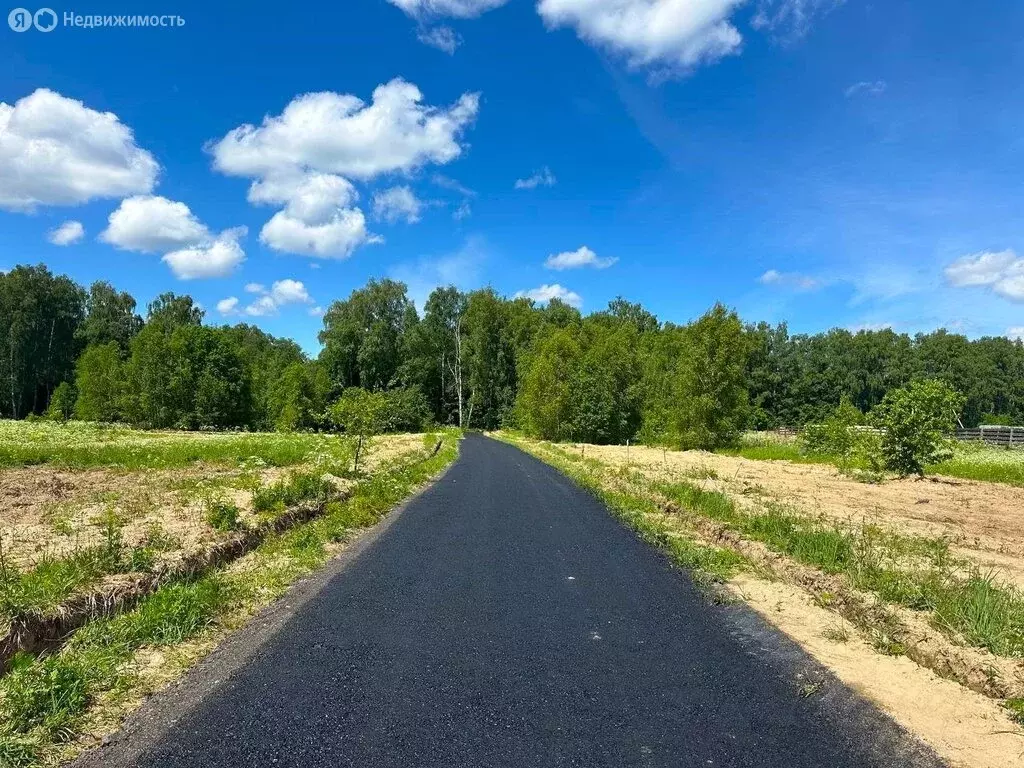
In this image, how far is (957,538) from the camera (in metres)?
11.2

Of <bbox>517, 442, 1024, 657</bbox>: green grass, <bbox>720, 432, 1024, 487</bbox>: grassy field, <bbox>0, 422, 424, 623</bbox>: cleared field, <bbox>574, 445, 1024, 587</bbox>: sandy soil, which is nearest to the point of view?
<bbox>517, 442, 1024, 657</bbox>: green grass

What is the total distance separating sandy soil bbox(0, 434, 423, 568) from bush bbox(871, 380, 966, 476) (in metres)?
19.5

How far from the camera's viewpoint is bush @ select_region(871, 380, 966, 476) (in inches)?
867

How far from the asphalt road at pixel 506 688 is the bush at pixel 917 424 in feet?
59.7

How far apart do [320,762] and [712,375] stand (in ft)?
132

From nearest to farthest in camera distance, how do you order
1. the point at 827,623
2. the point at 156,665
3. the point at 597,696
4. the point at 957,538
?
the point at 597,696 → the point at 156,665 → the point at 827,623 → the point at 957,538

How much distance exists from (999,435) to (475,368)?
56.4m

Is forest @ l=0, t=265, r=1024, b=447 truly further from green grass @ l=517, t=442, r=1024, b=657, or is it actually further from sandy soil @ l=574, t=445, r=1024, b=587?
green grass @ l=517, t=442, r=1024, b=657

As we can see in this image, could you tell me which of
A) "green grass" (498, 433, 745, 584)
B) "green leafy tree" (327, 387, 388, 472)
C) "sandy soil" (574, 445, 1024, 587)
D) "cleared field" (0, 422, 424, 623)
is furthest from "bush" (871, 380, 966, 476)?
"cleared field" (0, 422, 424, 623)

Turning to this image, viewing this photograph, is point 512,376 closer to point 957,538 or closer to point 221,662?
point 957,538

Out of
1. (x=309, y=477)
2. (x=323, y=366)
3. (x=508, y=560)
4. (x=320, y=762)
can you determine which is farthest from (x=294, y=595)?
(x=323, y=366)

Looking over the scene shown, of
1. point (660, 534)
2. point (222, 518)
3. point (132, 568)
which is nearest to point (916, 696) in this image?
point (660, 534)

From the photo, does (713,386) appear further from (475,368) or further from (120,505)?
(475,368)

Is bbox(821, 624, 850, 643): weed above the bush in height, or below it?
below
